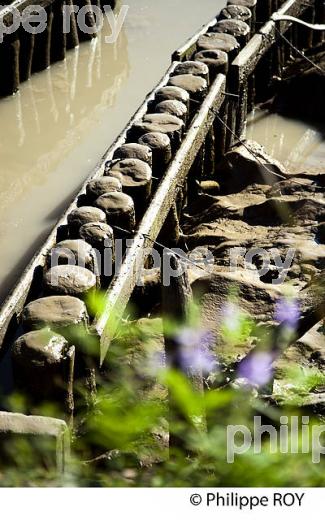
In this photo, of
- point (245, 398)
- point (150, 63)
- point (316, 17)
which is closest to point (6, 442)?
point (245, 398)

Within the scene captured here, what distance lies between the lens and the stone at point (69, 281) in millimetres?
5566

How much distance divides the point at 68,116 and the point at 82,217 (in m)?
4.42

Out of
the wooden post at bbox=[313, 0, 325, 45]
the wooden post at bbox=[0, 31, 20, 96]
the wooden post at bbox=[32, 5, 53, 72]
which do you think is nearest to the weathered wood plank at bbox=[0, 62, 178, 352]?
the wooden post at bbox=[0, 31, 20, 96]

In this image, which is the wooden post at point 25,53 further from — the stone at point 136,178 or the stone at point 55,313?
the stone at point 55,313

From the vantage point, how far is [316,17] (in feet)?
40.1

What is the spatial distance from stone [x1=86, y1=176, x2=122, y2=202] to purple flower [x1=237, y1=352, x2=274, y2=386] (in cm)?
188

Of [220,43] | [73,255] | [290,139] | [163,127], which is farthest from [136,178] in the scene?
[290,139]

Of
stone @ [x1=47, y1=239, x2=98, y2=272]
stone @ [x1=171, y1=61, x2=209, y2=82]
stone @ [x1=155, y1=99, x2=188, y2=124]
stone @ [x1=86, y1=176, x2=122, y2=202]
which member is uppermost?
stone @ [x1=171, y1=61, x2=209, y2=82]

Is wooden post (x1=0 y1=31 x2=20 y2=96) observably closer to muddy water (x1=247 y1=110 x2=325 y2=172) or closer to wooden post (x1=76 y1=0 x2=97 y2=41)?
wooden post (x1=76 y1=0 x2=97 y2=41)

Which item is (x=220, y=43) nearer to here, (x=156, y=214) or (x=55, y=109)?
(x=55, y=109)

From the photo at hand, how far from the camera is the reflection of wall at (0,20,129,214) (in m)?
9.31

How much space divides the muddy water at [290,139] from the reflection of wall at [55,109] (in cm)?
173

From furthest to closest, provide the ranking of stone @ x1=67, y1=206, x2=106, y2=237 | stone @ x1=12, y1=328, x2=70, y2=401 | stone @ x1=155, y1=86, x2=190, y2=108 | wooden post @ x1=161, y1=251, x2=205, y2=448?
1. stone @ x1=155, y1=86, x2=190, y2=108
2. stone @ x1=67, y1=206, x2=106, y2=237
3. stone @ x1=12, y1=328, x2=70, y2=401
4. wooden post @ x1=161, y1=251, x2=205, y2=448

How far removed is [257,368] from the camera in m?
5.30
